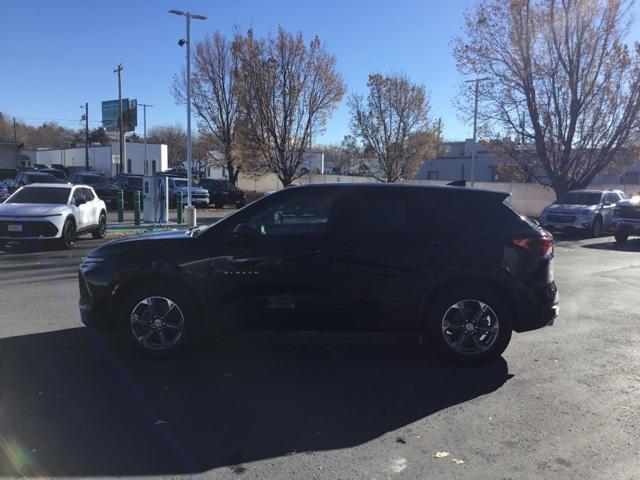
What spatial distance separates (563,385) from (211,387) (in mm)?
3165

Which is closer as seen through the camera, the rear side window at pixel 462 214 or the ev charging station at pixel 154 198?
the rear side window at pixel 462 214

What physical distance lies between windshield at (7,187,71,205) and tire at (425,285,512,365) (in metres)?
11.8

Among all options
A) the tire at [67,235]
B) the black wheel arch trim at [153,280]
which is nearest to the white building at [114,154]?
the tire at [67,235]

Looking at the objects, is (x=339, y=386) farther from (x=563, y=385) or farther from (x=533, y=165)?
(x=533, y=165)

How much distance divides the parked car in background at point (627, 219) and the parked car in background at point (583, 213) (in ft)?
6.44

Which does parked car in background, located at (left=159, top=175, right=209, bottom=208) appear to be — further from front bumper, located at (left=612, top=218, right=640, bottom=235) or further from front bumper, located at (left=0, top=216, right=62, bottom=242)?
front bumper, located at (left=612, top=218, right=640, bottom=235)

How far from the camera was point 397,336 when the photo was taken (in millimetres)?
6422

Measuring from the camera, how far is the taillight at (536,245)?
5293 mm

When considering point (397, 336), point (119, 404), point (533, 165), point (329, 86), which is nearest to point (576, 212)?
point (533, 165)

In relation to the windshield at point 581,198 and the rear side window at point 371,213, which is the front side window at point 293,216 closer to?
the rear side window at point 371,213

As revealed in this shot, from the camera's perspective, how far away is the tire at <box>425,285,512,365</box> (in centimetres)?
527

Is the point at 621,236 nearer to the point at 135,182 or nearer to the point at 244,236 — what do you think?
the point at 244,236

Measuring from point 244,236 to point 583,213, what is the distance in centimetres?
1879

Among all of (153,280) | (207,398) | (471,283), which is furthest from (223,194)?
(207,398)
